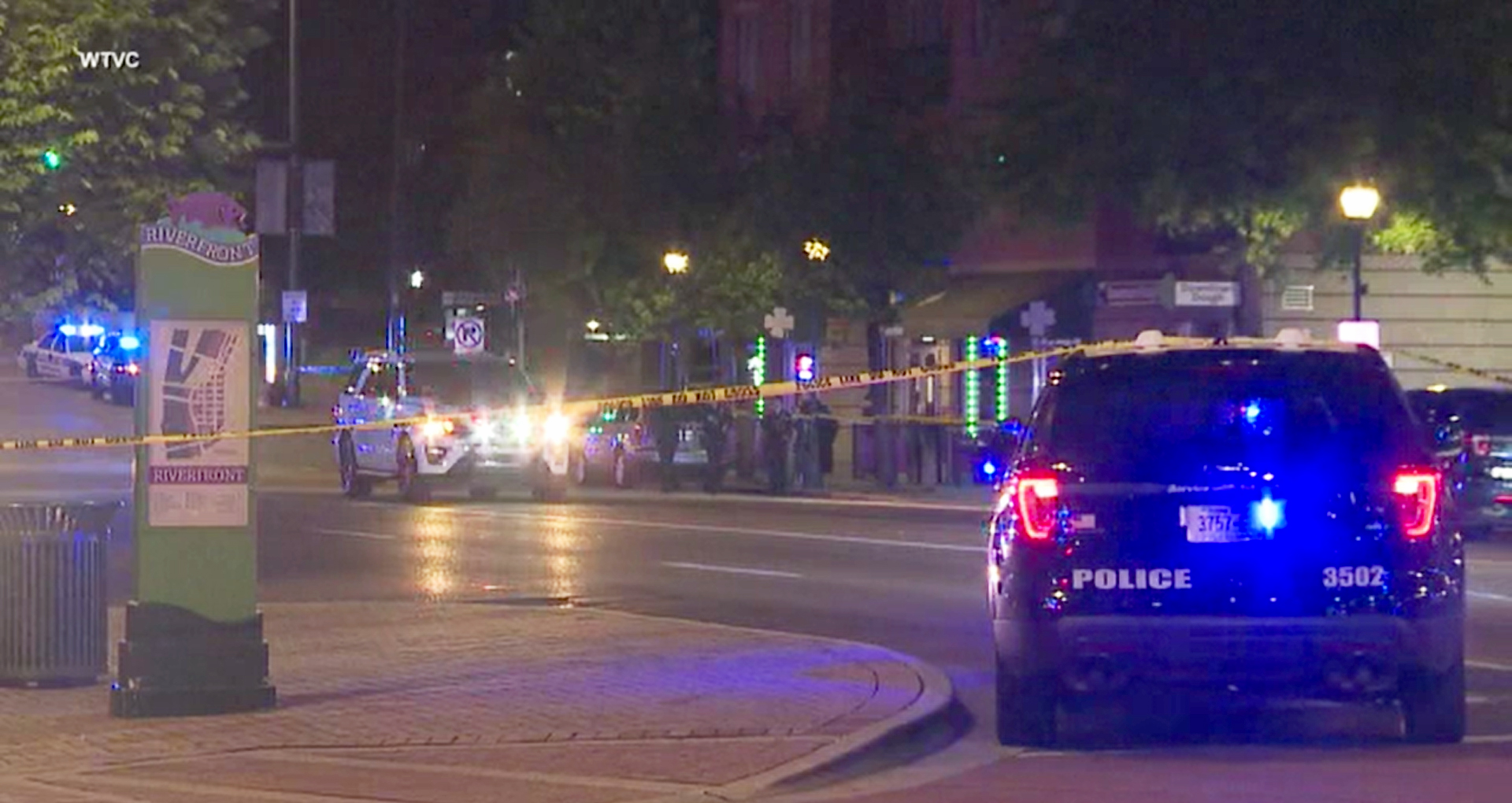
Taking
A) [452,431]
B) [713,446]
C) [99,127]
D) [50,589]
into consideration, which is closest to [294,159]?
[713,446]

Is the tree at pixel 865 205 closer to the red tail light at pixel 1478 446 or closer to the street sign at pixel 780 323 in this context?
the street sign at pixel 780 323

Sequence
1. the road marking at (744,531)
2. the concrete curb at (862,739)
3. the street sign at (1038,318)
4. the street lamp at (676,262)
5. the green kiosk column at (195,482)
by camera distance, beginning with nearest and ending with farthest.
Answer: the concrete curb at (862,739)
the green kiosk column at (195,482)
the road marking at (744,531)
the street sign at (1038,318)
the street lamp at (676,262)

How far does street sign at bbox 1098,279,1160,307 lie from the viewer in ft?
129

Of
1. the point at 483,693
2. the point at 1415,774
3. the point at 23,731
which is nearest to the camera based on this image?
the point at 1415,774

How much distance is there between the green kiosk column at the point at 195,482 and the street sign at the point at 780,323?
26560 mm

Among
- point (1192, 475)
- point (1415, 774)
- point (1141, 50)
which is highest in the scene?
point (1141, 50)

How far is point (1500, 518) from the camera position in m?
27.0

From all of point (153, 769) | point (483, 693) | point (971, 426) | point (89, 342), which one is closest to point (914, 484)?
point (971, 426)

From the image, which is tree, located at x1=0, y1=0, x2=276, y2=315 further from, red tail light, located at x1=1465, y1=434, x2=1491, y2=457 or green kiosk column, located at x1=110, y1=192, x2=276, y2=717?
red tail light, located at x1=1465, y1=434, x2=1491, y2=457

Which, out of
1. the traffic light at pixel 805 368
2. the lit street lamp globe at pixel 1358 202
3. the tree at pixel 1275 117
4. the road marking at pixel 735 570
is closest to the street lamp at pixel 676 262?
the traffic light at pixel 805 368

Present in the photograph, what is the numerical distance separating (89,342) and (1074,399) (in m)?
58.3

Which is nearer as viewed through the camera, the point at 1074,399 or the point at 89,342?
the point at 1074,399

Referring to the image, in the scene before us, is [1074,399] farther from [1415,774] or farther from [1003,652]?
[1415,774]

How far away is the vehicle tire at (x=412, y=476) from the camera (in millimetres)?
31859
